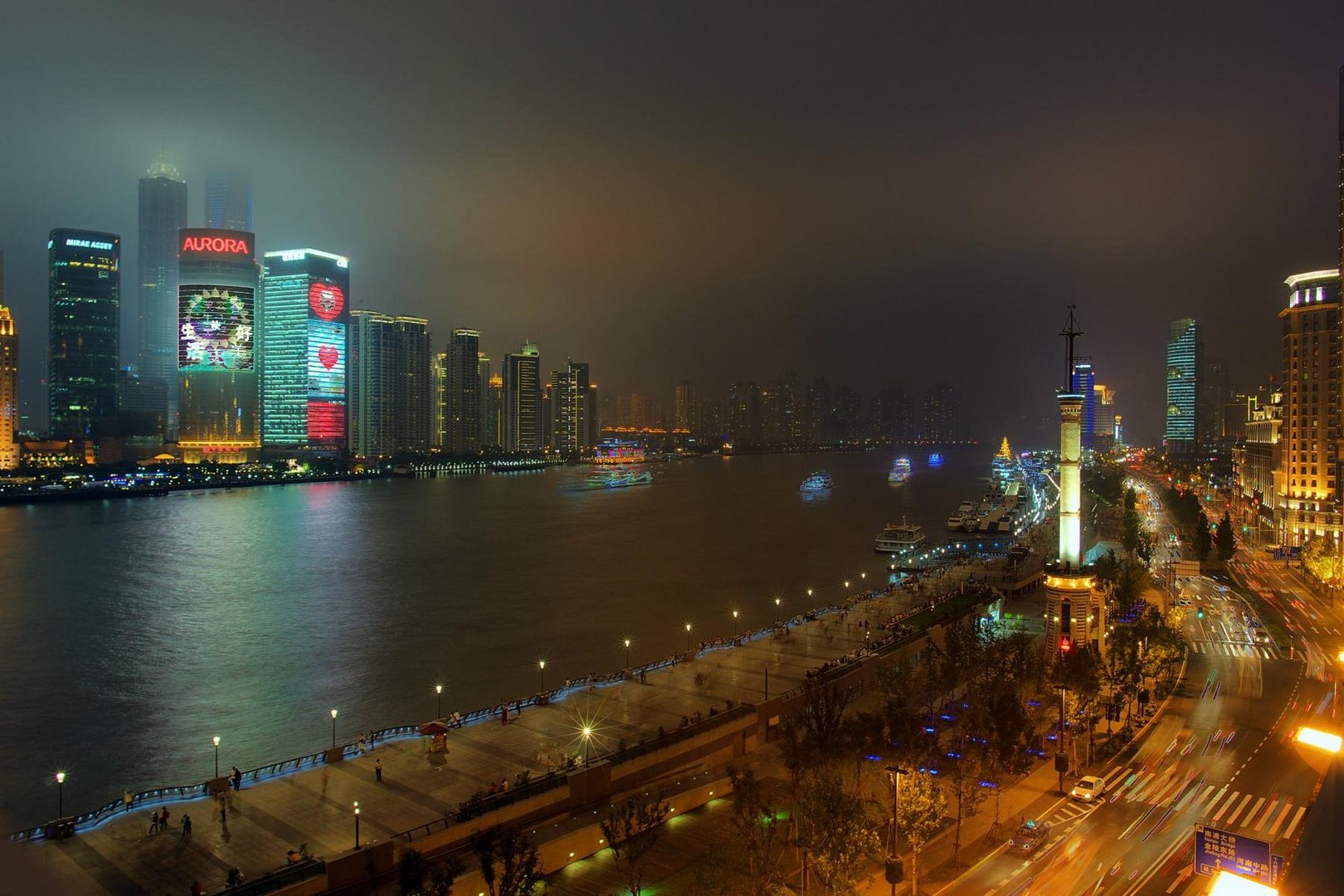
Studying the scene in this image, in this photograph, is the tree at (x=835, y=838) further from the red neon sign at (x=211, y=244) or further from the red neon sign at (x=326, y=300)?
the red neon sign at (x=326, y=300)

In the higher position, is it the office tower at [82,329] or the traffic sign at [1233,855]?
the office tower at [82,329]

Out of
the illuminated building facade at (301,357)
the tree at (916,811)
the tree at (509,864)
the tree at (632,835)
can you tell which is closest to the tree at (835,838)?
the tree at (916,811)

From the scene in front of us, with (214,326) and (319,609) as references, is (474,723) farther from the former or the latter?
(214,326)

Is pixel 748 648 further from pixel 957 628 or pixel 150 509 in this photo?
pixel 150 509

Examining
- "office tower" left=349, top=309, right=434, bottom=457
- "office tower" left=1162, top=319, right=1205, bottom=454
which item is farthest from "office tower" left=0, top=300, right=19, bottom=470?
"office tower" left=1162, top=319, right=1205, bottom=454

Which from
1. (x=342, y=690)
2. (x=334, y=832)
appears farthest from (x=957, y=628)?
(x=342, y=690)

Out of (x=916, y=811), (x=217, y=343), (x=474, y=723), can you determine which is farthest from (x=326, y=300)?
(x=916, y=811)

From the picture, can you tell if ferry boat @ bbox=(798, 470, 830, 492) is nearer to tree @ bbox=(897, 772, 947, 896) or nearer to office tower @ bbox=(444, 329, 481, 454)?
tree @ bbox=(897, 772, 947, 896)
